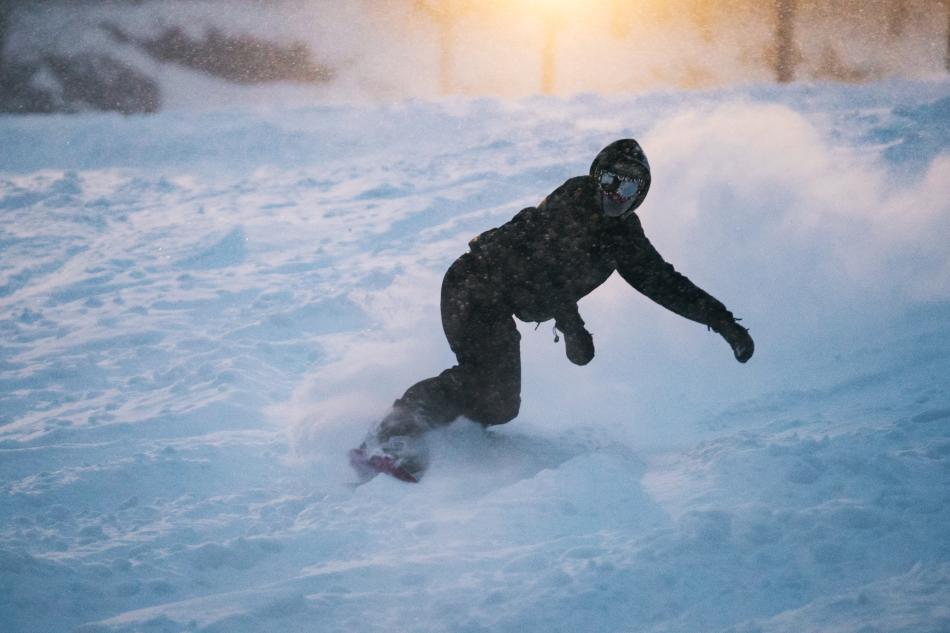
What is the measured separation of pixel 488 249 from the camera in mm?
3395

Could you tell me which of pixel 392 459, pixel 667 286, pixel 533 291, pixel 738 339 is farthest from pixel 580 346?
pixel 392 459

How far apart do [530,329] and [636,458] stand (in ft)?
6.43

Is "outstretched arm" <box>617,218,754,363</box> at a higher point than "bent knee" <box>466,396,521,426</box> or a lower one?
higher

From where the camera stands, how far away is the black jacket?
3241 mm

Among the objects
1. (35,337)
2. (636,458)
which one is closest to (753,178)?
(636,458)

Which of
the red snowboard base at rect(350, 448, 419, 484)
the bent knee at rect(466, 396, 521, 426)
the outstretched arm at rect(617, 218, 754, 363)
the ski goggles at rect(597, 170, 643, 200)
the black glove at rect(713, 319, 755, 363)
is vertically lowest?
the red snowboard base at rect(350, 448, 419, 484)

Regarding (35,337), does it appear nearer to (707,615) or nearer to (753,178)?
(707,615)

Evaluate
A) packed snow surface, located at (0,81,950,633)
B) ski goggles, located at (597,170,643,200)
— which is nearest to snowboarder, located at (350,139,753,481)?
ski goggles, located at (597,170,643,200)

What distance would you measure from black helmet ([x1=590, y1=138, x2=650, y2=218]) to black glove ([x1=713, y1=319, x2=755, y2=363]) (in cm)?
63

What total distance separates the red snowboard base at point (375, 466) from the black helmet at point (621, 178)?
1.36 metres

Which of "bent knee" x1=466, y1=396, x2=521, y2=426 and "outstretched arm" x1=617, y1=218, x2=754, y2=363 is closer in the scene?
"outstretched arm" x1=617, y1=218, x2=754, y2=363

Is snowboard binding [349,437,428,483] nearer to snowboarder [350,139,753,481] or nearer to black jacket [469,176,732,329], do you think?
snowboarder [350,139,753,481]

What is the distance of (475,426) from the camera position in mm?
3707

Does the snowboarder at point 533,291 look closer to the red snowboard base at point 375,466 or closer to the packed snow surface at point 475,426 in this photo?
the red snowboard base at point 375,466
